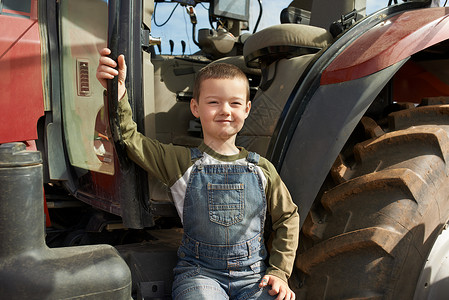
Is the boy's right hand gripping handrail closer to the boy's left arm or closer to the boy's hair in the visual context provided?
the boy's hair

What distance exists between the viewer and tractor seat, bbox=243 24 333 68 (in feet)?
5.82

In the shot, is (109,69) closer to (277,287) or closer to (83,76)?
(83,76)

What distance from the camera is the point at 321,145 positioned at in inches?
59.9

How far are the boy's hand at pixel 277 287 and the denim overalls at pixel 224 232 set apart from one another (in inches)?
1.2

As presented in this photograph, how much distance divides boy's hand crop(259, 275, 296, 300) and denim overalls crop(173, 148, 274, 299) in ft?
0.10

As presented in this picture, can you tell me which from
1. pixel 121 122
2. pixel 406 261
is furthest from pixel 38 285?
pixel 406 261

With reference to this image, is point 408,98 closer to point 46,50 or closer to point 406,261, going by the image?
point 406,261

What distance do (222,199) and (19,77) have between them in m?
1.17

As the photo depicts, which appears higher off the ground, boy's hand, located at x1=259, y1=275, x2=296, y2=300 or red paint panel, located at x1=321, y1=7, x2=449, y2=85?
red paint panel, located at x1=321, y1=7, x2=449, y2=85

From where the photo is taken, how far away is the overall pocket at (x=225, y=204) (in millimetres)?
1458

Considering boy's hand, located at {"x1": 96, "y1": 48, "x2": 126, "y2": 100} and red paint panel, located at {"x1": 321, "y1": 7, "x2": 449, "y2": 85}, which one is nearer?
boy's hand, located at {"x1": 96, "y1": 48, "x2": 126, "y2": 100}

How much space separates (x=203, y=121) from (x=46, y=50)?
959mm

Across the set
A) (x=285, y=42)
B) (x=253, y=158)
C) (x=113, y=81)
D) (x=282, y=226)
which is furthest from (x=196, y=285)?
(x=285, y=42)

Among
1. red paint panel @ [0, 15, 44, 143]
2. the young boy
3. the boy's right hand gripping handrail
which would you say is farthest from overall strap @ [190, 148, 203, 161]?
red paint panel @ [0, 15, 44, 143]
